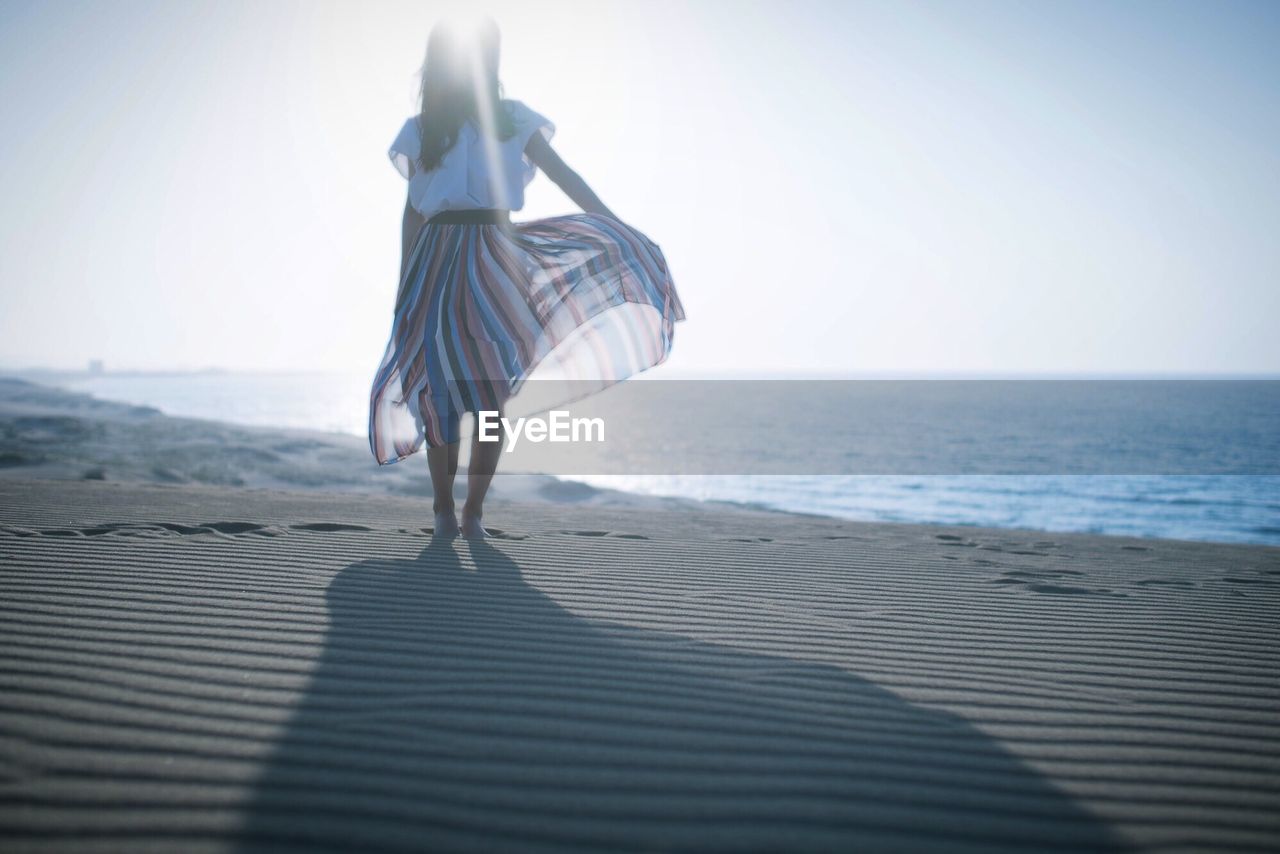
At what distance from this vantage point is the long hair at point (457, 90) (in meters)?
3.65

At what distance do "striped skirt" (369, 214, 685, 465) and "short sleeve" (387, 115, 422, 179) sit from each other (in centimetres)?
33

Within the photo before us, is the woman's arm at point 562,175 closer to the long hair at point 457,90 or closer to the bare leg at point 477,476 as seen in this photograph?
the long hair at point 457,90

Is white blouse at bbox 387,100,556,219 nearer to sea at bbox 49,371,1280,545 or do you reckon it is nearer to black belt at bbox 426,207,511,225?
black belt at bbox 426,207,511,225

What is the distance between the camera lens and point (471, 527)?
4031mm

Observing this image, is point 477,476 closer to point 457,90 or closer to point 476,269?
point 476,269

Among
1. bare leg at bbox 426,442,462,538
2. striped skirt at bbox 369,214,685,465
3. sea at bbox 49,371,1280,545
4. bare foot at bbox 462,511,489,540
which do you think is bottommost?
sea at bbox 49,371,1280,545

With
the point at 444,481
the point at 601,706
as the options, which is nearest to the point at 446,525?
the point at 444,481

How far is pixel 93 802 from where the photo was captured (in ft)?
4.43

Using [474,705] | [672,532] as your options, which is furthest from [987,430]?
[474,705]

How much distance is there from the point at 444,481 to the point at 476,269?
102cm

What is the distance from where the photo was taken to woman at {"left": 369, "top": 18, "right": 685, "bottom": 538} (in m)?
3.64

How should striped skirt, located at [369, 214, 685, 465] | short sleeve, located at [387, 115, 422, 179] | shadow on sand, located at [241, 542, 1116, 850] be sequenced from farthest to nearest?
short sleeve, located at [387, 115, 422, 179]
striped skirt, located at [369, 214, 685, 465]
shadow on sand, located at [241, 542, 1116, 850]

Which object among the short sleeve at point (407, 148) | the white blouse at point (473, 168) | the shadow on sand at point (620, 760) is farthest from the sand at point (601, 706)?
the short sleeve at point (407, 148)

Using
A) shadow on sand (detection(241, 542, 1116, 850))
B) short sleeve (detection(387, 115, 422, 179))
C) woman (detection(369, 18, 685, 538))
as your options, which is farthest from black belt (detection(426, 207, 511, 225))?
shadow on sand (detection(241, 542, 1116, 850))
